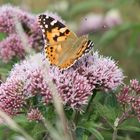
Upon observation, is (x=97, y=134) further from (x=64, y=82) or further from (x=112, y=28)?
(x=112, y=28)

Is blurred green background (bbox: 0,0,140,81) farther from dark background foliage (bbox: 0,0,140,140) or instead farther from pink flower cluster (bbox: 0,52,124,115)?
pink flower cluster (bbox: 0,52,124,115)

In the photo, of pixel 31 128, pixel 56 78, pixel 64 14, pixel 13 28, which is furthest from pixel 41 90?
pixel 64 14

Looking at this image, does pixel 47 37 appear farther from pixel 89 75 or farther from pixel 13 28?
A: pixel 13 28

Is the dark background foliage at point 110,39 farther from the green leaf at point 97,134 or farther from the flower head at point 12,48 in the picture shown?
the flower head at point 12,48

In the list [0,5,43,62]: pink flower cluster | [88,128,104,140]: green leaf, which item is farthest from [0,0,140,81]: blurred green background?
[88,128,104,140]: green leaf

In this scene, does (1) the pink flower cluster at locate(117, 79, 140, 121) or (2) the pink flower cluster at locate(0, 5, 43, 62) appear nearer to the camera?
(1) the pink flower cluster at locate(117, 79, 140, 121)

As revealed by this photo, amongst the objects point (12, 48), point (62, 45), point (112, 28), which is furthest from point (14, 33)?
point (112, 28)
